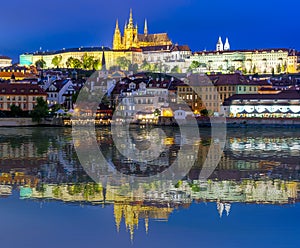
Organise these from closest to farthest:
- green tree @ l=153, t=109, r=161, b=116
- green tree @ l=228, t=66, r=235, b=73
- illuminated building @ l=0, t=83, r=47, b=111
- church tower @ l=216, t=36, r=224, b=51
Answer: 1. green tree @ l=153, t=109, r=161, b=116
2. illuminated building @ l=0, t=83, r=47, b=111
3. green tree @ l=228, t=66, r=235, b=73
4. church tower @ l=216, t=36, r=224, b=51

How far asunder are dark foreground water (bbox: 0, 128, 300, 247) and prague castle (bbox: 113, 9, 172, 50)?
69420mm

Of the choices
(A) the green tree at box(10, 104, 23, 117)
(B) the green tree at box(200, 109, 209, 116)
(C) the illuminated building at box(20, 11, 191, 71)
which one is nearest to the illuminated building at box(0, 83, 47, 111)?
(A) the green tree at box(10, 104, 23, 117)

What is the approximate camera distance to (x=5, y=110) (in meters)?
32.7

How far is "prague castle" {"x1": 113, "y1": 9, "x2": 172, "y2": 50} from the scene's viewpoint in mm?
82312

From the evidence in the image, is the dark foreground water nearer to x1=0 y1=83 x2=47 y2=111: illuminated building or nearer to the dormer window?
x1=0 y1=83 x2=47 y2=111: illuminated building

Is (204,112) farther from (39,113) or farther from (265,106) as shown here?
(39,113)

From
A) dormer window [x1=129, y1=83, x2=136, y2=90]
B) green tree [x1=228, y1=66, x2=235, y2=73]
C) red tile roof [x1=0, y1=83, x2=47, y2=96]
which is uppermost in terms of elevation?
green tree [x1=228, y1=66, x2=235, y2=73]

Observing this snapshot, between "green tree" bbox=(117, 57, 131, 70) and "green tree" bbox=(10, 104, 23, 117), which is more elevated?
"green tree" bbox=(117, 57, 131, 70)

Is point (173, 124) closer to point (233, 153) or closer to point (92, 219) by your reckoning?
point (233, 153)

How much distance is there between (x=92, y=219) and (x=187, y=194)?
6.39 feet

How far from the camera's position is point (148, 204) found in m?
8.68

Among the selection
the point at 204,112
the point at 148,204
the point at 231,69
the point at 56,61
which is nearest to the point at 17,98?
the point at 204,112

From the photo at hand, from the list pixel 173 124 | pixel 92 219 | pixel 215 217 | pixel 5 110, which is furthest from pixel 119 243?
pixel 5 110

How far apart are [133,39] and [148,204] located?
74.9 metres
